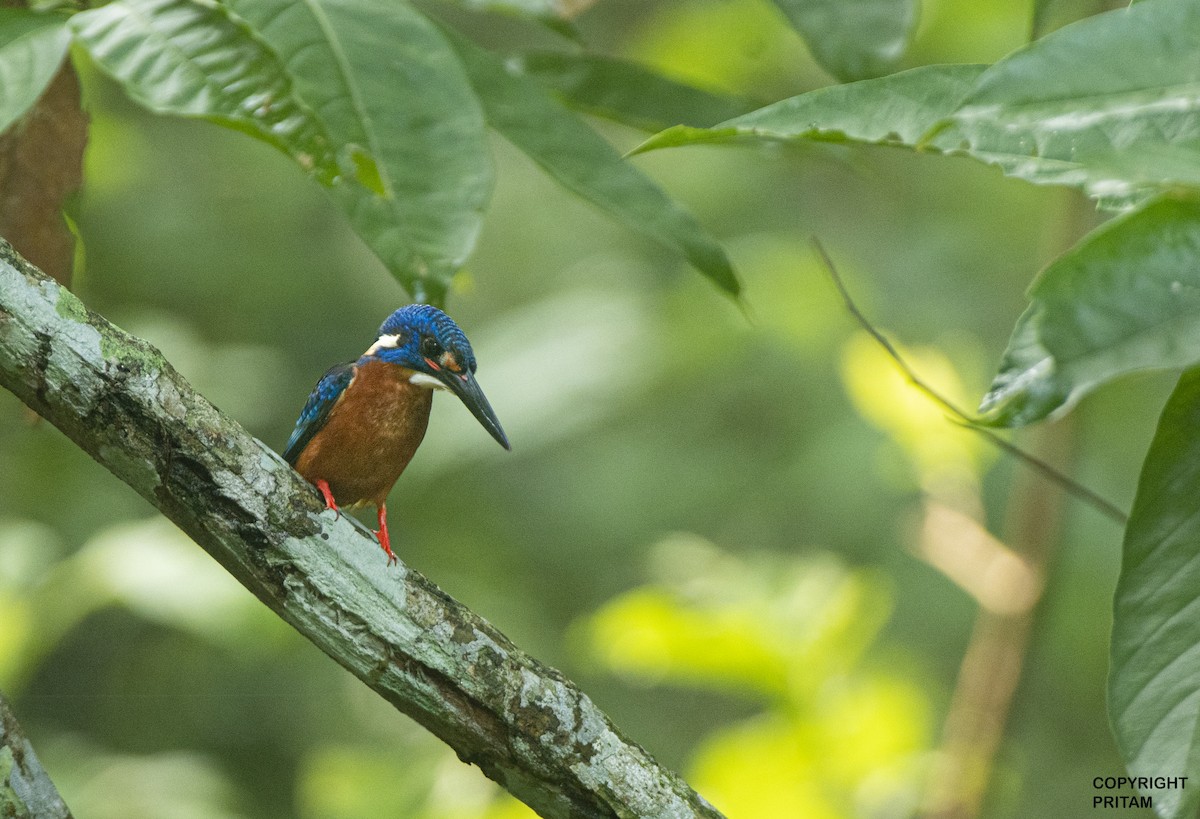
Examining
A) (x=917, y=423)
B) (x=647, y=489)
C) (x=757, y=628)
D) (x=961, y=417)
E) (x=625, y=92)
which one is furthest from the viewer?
(x=647, y=489)

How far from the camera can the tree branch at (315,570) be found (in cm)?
148

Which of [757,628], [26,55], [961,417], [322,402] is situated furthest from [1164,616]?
[757,628]

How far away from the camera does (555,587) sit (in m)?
6.75

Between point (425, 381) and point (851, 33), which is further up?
point (851, 33)

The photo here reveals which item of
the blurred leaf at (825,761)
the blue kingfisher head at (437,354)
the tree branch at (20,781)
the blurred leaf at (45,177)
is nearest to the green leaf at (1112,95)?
the blue kingfisher head at (437,354)

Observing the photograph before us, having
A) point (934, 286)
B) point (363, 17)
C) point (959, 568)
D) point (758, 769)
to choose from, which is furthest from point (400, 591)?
point (934, 286)

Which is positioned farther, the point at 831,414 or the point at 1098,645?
the point at 831,414

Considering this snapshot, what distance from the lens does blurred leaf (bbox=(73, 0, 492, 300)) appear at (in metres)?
1.63

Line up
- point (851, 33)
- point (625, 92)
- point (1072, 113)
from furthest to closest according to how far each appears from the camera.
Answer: point (625, 92) → point (851, 33) → point (1072, 113)

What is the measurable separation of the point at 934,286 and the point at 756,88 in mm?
1572

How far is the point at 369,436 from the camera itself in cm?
189

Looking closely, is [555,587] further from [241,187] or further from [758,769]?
[758,769]

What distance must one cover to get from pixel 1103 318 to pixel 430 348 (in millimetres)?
1067

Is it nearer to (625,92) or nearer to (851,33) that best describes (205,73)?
(625,92)
